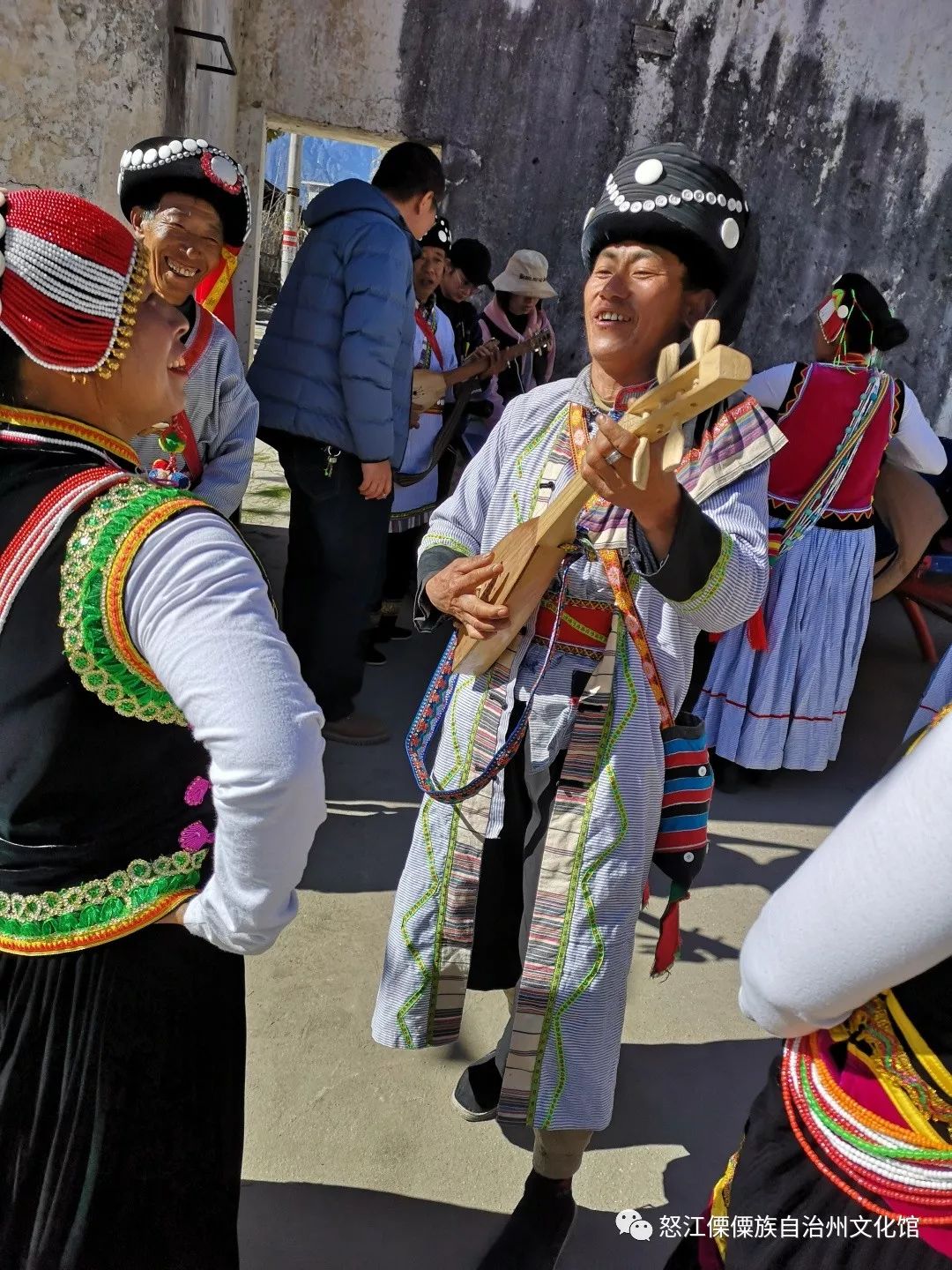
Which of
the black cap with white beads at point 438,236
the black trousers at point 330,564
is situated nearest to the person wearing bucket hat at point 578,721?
the black trousers at point 330,564

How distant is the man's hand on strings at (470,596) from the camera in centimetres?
156

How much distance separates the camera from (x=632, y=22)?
6316mm

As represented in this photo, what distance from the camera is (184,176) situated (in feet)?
7.86

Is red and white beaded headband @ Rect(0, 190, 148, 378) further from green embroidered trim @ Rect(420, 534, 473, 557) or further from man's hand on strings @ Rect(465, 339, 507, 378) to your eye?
man's hand on strings @ Rect(465, 339, 507, 378)

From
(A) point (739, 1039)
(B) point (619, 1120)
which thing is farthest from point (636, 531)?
(A) point (739, 1039)

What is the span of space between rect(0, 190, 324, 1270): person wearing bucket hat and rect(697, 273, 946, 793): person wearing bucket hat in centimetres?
269

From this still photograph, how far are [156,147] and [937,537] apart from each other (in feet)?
15.6

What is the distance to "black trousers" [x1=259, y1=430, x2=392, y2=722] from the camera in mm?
3479

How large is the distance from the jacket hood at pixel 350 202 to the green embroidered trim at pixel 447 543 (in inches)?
77.4

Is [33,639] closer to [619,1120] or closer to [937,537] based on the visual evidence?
[619,1120]

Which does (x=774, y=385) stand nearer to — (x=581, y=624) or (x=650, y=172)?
(x=650, y=172)

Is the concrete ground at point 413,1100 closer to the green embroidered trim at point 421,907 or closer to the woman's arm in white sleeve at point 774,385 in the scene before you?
the green embroidered trim at point 421,907

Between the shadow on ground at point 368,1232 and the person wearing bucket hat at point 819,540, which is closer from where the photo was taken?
the shadow on ground at point 368,1232

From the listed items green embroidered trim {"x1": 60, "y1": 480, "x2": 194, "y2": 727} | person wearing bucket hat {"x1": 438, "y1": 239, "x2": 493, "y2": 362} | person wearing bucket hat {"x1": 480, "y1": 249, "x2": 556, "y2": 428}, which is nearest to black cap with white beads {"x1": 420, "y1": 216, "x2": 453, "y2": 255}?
person wearing bucket hat {"x1": 438, "y1": 239, "x2": 493, "y2": 362}
